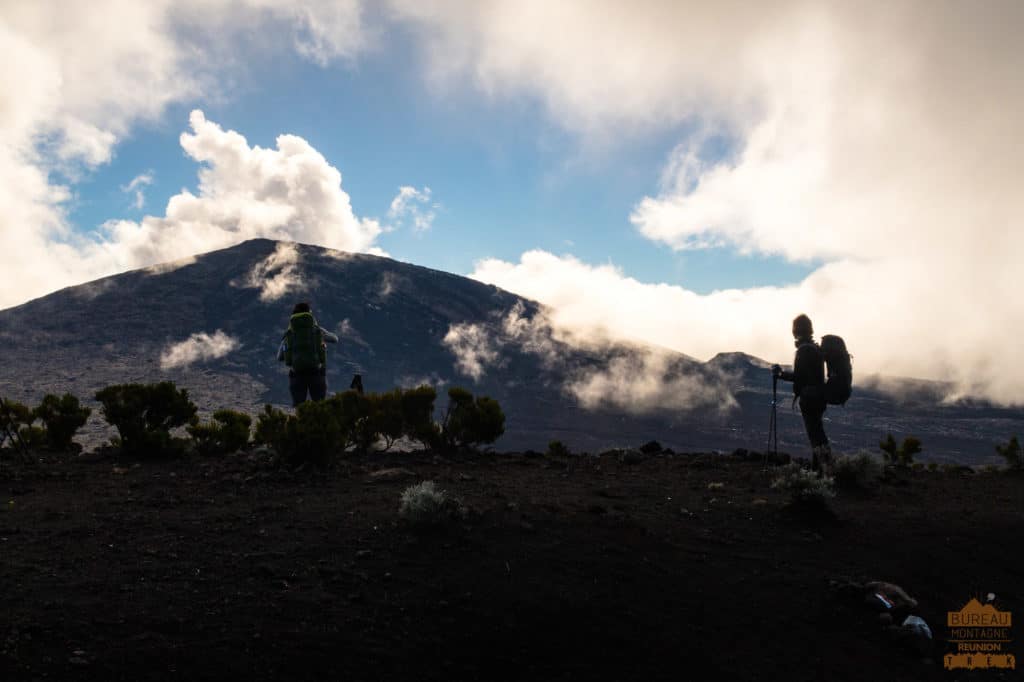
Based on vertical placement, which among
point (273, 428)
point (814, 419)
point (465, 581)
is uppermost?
point (814, 419)

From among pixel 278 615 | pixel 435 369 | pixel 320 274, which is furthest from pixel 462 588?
pixel 320 274

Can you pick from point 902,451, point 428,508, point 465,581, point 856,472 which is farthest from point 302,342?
point 902,451

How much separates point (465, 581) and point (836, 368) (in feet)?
27.8

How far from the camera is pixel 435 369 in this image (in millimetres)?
142375

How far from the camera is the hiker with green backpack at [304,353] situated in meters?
12.9

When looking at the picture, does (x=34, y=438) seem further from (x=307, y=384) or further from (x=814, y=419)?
(x=814, y=419)

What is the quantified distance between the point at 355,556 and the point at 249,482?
11.3ft

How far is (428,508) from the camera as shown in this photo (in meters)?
6.91

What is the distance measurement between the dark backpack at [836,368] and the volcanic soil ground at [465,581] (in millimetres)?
2545

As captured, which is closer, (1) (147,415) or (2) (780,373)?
(1) (147,415)

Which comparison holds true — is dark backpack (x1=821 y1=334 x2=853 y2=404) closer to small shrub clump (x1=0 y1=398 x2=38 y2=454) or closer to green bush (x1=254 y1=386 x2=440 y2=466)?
A: green bush (x1=254 y1=386 x2=440 y2=466)

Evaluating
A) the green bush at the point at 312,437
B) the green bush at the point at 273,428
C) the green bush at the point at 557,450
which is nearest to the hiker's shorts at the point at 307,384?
the green bush at the point at 273,428

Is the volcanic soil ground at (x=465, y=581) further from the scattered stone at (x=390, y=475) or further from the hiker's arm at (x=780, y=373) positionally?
the hiker's arm at (x=780, y=373)

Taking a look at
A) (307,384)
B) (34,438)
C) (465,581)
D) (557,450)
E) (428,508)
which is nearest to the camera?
(465,581)
